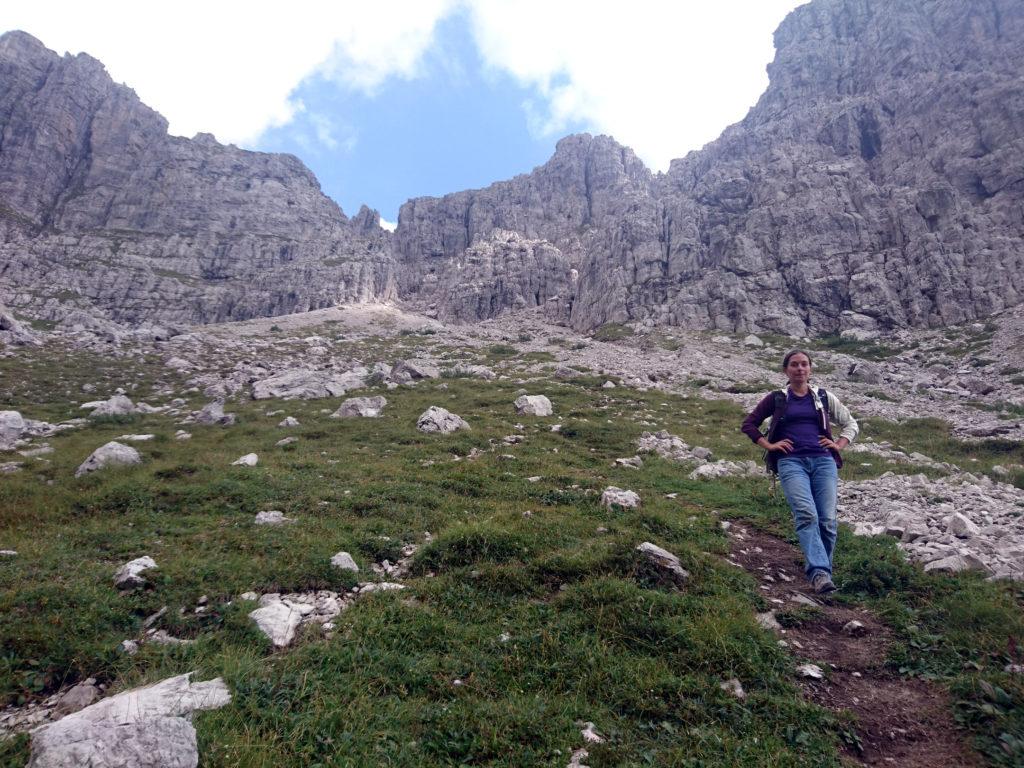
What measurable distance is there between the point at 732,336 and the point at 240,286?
10751cm

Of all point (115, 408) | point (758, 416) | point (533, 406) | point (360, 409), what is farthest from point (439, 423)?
point (115, 408)

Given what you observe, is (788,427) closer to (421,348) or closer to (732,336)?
(421,348)

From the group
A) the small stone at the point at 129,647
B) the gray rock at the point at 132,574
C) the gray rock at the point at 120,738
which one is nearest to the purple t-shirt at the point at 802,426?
the gray rock at the point at 120,738

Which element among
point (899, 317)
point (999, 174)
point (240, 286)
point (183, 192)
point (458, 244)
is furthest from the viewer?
point (458, 244)

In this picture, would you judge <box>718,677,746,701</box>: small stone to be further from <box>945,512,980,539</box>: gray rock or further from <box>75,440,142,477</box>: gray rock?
<box>75,440,142,477</box>: gray rock

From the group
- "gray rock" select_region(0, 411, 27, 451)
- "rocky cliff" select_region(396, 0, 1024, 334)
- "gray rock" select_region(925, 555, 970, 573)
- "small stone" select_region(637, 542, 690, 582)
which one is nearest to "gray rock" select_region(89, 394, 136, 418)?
"gray rock" select_region(0, 411, 27, 451)

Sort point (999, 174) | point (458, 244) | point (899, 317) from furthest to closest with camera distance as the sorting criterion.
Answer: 1. point (458, 244)
2. point (999, 174)
3. point (899, 317)

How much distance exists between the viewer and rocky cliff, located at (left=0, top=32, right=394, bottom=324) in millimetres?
101938

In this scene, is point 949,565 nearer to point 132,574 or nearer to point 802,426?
point 802,426

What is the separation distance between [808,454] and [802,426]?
0.47m

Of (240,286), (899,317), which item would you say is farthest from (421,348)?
(240,286)

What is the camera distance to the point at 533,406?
2420 cm

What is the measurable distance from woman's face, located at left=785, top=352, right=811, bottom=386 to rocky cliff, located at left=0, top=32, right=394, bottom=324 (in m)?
115

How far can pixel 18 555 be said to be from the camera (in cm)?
757
